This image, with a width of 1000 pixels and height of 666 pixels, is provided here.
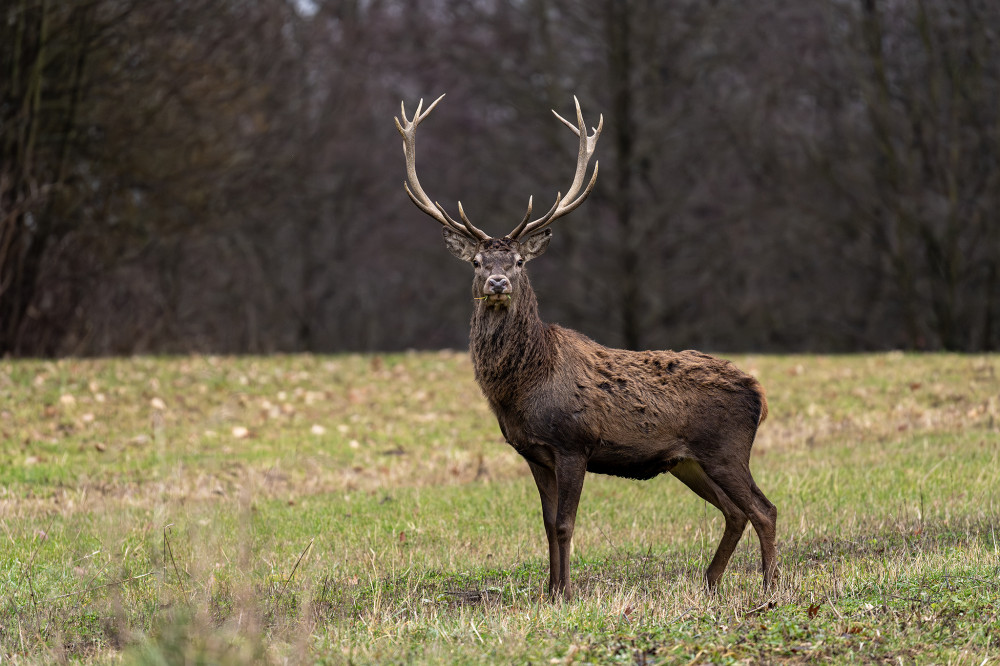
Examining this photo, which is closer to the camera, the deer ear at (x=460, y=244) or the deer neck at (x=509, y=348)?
the deer neck at (x=509, y=348)

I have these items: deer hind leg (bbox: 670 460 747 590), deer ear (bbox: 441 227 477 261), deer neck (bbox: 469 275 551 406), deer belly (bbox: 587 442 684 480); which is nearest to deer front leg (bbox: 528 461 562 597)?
deer belly (bbox: 587 442 684 480)

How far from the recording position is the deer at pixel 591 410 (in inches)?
244

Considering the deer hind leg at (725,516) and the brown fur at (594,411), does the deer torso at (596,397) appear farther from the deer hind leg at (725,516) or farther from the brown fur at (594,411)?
the deer hind leg at (725,516)

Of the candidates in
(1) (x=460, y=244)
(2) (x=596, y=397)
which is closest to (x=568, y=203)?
(1) (x=460, y=244)

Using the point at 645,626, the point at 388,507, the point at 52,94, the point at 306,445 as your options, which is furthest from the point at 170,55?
the point at 645,626

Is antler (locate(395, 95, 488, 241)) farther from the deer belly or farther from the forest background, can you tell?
the forest background

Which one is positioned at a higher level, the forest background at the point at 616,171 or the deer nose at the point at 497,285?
the forest background at the point at 616,171

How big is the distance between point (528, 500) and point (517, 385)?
2.99 meters

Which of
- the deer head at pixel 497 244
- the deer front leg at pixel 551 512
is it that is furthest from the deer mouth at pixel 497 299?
the deer front leg at pixel 551 512

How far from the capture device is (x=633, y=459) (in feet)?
21.0

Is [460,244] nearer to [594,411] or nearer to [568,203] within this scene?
[568,203]

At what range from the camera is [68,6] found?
1559 cm

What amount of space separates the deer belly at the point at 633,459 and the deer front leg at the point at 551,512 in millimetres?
251

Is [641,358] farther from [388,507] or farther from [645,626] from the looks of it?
[388,507]
